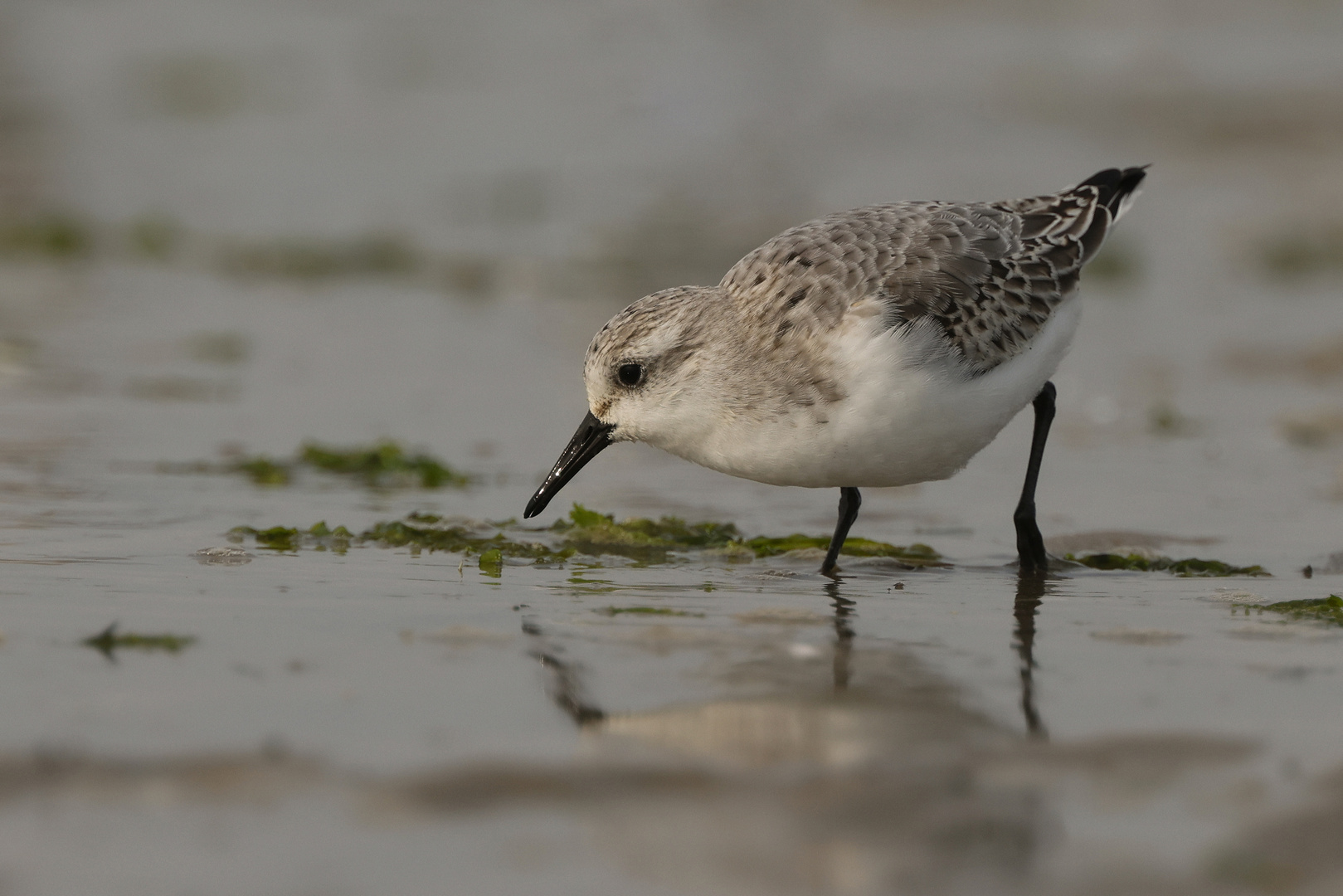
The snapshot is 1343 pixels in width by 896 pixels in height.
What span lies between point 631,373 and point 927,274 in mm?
1132

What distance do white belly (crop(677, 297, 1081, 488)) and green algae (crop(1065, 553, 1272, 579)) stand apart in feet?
2.54

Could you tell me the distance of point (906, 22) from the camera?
78.9 ft

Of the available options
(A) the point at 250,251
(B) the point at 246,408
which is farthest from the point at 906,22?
(B) the point at 246,408

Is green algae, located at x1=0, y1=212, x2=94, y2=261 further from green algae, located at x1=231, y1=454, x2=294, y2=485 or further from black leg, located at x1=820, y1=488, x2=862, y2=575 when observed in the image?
black leg, located at x1=820, y1=488, x2=862, y2=575

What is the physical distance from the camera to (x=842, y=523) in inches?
241

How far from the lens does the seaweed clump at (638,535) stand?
6324 millimetres

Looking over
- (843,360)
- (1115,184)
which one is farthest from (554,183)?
(843,360)

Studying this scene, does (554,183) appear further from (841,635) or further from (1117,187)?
(841,635)

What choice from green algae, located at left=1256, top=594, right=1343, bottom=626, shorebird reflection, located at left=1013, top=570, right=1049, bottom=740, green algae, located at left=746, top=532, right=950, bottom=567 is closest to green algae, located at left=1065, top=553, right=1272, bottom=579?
shorebird reflection, located at left=1013, top=570, right=1049, bottom=740

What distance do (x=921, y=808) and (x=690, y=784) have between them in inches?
19.2

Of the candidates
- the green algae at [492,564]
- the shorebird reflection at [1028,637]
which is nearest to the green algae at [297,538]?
Answer: the green algae at [492,564]

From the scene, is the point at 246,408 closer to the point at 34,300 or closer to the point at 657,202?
the point at 34,300

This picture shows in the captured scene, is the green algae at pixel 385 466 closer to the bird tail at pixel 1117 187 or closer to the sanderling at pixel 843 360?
the sanderling at pixel 843 360

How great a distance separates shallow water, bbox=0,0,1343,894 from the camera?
3287 millimetres
